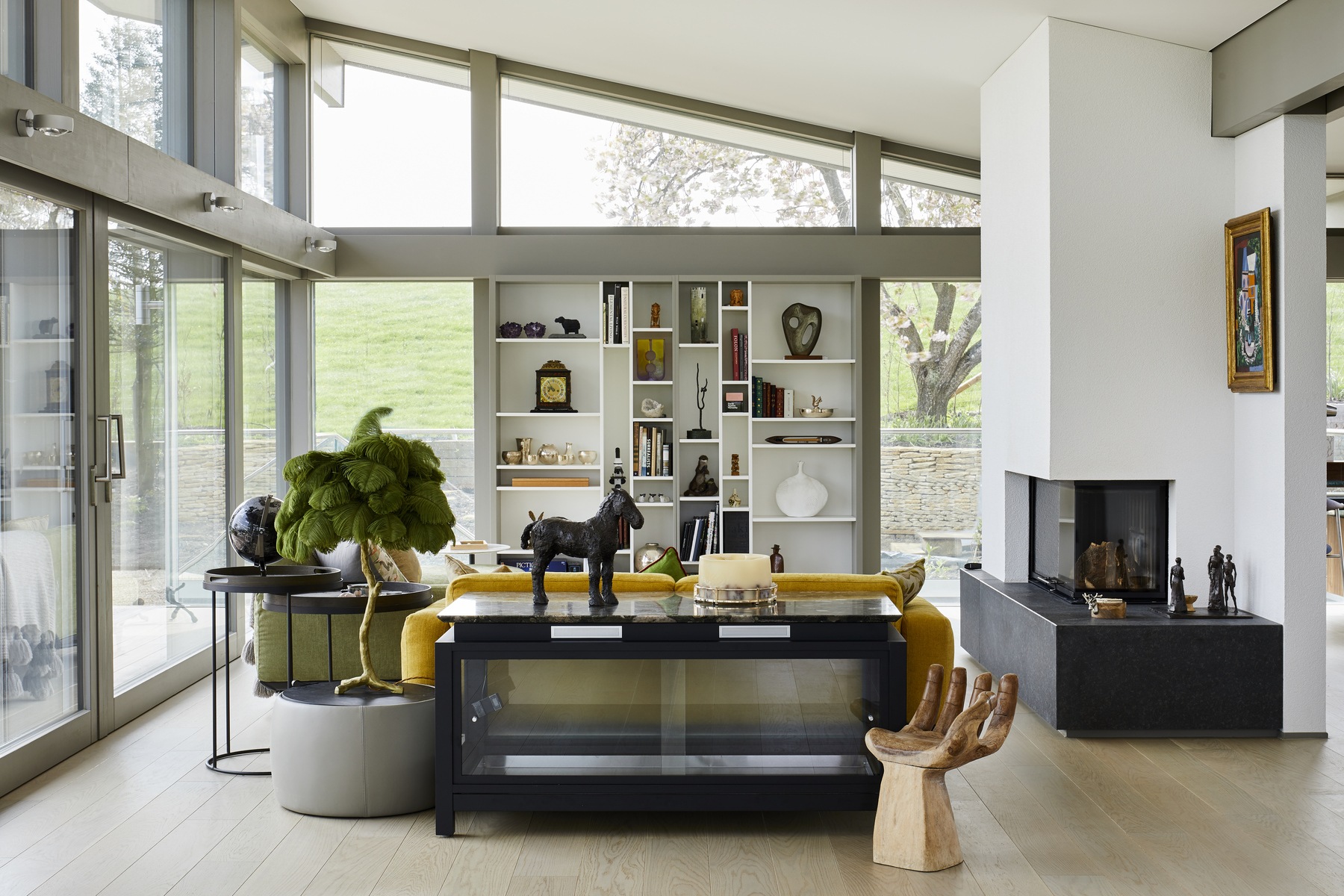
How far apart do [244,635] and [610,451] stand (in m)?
2.56

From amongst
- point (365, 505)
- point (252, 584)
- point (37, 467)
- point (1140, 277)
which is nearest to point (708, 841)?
point (365, 505)

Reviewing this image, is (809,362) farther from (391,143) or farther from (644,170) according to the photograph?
(391,143)

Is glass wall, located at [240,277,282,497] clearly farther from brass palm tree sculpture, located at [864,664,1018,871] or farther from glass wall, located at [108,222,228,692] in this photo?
brass palm tree sculpture, located at [864,664,1018,871]

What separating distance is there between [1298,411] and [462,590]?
331 cm

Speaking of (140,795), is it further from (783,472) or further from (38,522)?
(783,472)

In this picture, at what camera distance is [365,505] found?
3553 mm

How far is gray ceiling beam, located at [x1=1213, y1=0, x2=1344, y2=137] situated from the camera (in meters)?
3.93

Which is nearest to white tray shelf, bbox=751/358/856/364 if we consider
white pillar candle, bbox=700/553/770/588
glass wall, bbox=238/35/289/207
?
glass wall, bbox=238/35/289/207

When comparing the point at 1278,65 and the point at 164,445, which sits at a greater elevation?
the point at 1278,65

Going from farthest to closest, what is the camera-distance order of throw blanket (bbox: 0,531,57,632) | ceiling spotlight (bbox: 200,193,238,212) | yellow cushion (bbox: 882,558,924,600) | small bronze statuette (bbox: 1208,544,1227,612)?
ceiling spotlight (bbox: 200,193,238,212), small bronze statuette (bbox: 1208,544,1227,612), yellow cushion (bbox: 882,558,924,600), throw blanket (bbox: 0,531,57,632)

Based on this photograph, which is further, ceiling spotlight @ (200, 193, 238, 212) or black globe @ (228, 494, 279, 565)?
ceiling spotlight @ (200, 193, 238, 212)

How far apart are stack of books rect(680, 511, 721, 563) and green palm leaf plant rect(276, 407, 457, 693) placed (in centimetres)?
363

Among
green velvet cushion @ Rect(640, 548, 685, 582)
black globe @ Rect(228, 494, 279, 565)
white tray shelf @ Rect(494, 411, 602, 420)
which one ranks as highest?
white tray shelf @ Rect(494, 411, 602, 420)

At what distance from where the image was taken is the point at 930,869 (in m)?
3.12
